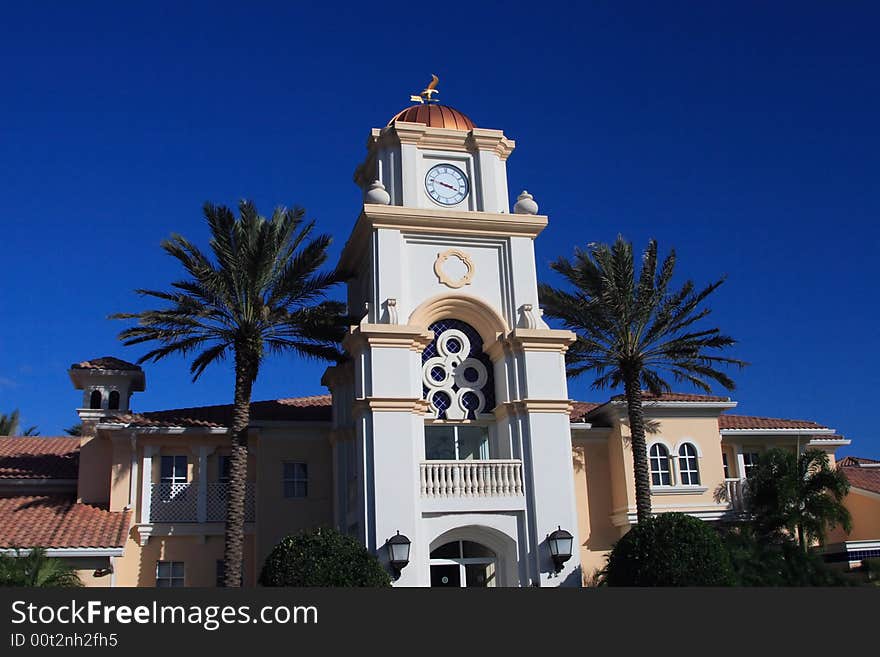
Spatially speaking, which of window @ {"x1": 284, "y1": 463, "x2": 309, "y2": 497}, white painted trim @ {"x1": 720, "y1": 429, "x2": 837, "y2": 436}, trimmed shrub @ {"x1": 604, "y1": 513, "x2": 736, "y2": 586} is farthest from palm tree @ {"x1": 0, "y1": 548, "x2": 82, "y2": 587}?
white painted trim @ {"x1": 720, "y1": 429, "x2": 837, "y2": 436}

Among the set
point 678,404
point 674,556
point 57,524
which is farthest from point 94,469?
point 678,404

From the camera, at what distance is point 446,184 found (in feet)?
84.5

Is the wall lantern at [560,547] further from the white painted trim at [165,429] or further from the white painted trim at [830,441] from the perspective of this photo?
the white painted trim at [830,441]

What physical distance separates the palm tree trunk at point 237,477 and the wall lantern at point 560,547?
7.48m

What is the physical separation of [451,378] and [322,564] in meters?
7.09

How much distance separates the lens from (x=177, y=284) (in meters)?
24.4

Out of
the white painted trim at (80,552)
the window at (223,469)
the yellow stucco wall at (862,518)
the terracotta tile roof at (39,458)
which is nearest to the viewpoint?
the white painted trim at (80,552)

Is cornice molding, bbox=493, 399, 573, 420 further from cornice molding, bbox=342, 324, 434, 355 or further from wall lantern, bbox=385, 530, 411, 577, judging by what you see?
wall lantern, bbox=385, 530, 411, 577

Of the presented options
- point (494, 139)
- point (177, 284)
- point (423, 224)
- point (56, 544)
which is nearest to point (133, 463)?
point (56, 544)

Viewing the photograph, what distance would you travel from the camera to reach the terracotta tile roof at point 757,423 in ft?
103

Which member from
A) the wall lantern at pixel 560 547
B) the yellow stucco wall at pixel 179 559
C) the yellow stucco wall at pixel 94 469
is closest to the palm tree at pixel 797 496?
the wall lantern at pixel 560 547

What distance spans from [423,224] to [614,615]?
40.3 ft

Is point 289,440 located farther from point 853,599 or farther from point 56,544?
point 853,599

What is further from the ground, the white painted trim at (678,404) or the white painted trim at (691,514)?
the white painted trim at (678,404)
